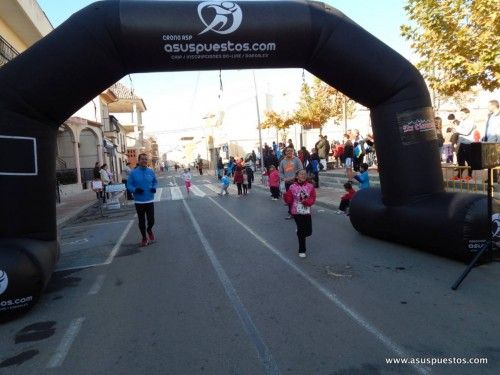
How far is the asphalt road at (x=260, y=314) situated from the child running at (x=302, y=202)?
405mm

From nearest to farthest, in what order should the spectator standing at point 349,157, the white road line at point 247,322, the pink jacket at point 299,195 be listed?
1. the white road line at point 247,322
2. the pink jacket at point 299,195
3. the spectator standing at point 349,157

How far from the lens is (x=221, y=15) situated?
615cm

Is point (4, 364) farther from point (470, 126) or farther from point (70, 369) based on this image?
point (470, 126)

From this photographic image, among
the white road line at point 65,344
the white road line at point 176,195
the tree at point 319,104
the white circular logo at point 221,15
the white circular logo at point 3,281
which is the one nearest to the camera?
the white road line at point 65,344

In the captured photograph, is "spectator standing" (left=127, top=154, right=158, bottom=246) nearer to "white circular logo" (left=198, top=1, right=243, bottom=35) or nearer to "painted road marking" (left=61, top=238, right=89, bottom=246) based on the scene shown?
"painted road marking" (left=61, top=238, right=89, bottom=246)

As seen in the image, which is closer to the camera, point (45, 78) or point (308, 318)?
point (308, 318)

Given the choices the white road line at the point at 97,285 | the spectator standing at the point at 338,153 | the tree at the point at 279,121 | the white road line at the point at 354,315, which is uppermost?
the tree at the point at 279,121

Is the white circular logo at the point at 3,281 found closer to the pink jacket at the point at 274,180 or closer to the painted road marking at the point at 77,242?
the painted road marking at the point at 77,242

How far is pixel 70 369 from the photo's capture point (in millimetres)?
3623

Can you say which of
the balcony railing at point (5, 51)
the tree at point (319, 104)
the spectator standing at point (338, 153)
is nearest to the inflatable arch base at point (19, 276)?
the balcony railing at point (5, 51)

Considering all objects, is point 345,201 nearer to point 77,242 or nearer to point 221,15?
point 221,15

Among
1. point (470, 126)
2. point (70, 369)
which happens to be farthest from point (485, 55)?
point (70, 369)

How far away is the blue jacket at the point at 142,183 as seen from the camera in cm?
852

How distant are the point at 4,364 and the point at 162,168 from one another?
98.6 m
